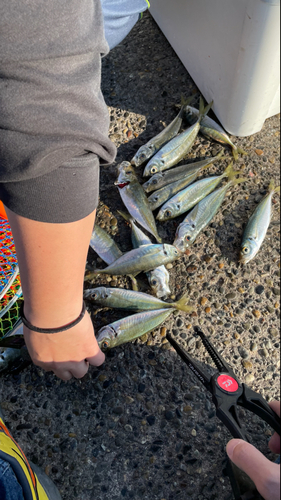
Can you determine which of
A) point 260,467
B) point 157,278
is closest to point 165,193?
point 157,278

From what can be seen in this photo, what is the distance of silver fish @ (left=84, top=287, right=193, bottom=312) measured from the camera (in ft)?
6.19

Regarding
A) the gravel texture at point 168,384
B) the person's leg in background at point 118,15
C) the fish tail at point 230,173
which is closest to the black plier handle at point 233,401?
the gravel texture at point 168,384

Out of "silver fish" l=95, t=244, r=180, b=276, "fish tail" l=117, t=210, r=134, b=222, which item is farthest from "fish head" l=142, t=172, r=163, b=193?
"silver fish" l=95, t=244, r=180, b=276

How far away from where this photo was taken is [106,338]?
68.6 inches

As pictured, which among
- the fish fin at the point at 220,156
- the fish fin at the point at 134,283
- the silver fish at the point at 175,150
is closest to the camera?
the fish fin at the point at 134,283

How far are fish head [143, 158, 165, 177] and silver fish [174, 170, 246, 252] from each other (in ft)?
1.12

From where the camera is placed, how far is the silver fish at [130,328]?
1.75 m

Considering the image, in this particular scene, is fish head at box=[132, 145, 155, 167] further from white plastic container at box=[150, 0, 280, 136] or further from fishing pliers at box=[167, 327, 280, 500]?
fishing pliers at box=[167, 327, 280, 500]

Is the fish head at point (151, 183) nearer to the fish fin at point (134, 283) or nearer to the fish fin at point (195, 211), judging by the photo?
the fish fin at point (195, 211)

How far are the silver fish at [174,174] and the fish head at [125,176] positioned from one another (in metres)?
0.11

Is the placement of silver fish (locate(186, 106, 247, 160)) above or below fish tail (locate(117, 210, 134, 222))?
above

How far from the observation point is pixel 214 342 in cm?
192

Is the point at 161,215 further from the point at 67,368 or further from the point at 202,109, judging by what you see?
the point at 67,368

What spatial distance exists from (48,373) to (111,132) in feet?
5.23
